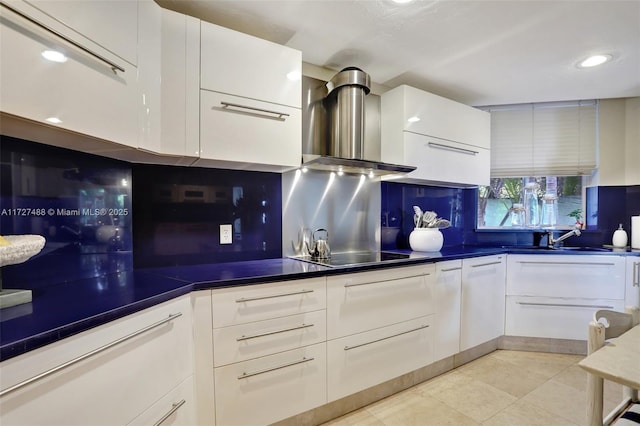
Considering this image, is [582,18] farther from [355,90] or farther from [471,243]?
[471,243]

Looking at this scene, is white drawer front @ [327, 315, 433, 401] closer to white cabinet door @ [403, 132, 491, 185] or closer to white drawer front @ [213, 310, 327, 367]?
white drawer front @ [213, 310, 327, 367]

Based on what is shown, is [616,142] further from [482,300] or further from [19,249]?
[19,249]

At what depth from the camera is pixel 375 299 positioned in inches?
71.3

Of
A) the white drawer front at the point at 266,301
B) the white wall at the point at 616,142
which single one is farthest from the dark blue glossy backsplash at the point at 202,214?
the white wall at the point at 616,142

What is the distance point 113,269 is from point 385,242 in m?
1.98

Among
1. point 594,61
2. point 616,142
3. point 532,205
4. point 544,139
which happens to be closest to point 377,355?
point 532,205

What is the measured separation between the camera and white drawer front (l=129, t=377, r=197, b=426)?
1.09 metres

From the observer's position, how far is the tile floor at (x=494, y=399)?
5.69ft

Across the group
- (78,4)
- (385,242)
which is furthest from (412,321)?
(78,4)

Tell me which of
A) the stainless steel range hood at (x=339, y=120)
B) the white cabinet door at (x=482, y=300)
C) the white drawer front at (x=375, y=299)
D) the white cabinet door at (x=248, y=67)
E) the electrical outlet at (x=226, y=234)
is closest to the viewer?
the white cabinet door at (x=248, y=67)

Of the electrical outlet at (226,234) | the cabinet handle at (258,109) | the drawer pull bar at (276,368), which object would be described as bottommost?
the drawer pull bar at (276,368)

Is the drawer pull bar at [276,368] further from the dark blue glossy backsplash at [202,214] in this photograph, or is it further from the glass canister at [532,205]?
the glass canister at [532,205]

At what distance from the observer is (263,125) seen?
1.72 m

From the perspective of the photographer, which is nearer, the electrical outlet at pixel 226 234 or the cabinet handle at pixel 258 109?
the cabinet handle at pixel 258 109
